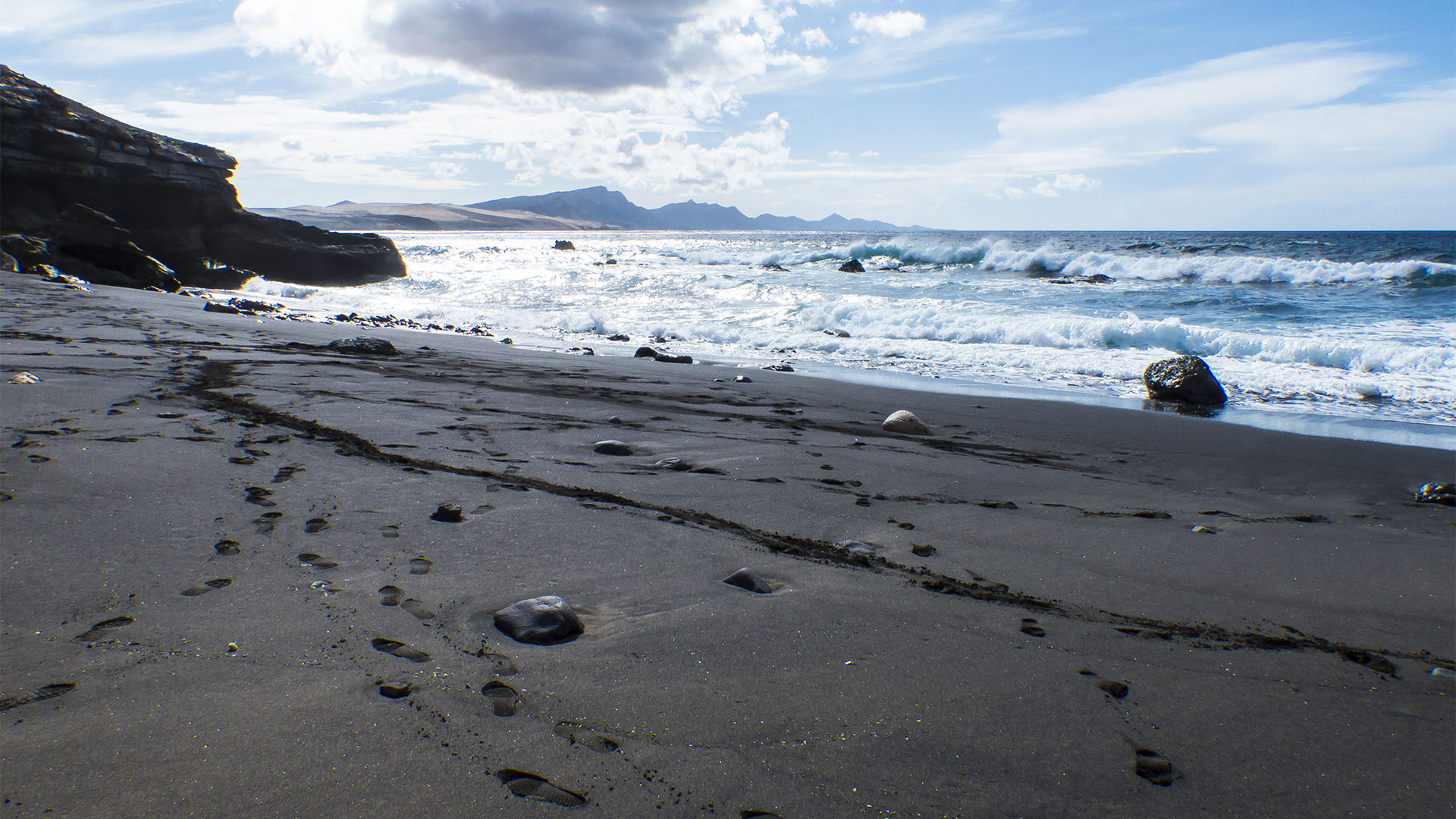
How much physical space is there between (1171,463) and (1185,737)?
328 cm

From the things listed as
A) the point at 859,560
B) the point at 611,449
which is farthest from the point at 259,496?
the point at 859,560

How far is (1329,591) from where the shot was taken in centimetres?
240

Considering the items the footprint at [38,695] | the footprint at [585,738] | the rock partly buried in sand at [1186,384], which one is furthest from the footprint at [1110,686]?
the rock partly buried in sand at [1186,384]

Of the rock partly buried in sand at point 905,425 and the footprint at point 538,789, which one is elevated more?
the footprint at point 538,789

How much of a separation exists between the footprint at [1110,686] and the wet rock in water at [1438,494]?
10.7ft

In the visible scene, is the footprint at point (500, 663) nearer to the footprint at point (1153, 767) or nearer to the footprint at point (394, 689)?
the footprint at point (394, 689)

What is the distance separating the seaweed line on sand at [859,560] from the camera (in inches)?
78.7

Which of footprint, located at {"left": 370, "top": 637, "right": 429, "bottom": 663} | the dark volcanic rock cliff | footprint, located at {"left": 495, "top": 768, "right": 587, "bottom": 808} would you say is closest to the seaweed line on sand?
footprint, located at {"left": 370, "top": 637, "right": 429, "bottom": 663}

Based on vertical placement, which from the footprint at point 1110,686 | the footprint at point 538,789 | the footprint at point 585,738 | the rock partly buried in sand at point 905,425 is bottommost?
the rock partly buried in sand at point 905,425

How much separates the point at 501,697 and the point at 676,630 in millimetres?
495

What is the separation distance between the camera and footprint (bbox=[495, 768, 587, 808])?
118 cm

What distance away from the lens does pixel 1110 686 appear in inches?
66.9

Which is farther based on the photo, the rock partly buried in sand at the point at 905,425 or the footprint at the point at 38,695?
the rock partly buried in sand at the point at 905,425

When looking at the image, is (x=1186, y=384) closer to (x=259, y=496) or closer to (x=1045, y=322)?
(x=1045, y=322)
